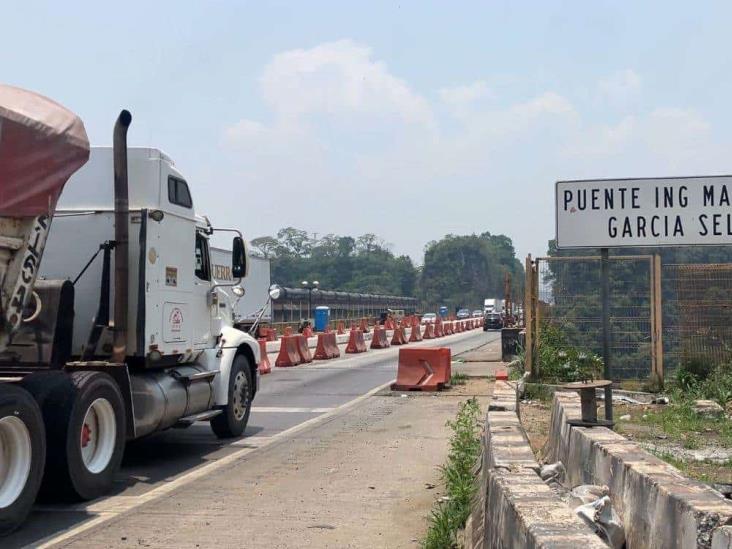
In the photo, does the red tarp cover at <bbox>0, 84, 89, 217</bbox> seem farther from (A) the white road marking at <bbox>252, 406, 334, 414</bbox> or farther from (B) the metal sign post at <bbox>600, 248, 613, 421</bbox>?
(B) the metal sign post at <bbox>600, 248, 613, 421</bbox>

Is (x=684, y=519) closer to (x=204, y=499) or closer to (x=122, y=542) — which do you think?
(x=122, y=542)

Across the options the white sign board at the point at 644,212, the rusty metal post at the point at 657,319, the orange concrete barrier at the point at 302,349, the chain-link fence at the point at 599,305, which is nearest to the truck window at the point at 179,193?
the white sign board at the point at 644,212

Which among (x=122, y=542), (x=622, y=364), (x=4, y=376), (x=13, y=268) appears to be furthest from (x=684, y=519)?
(x=622, y=364)

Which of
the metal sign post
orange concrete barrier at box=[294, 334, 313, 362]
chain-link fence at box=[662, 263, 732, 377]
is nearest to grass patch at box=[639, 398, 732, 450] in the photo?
the metal sign post

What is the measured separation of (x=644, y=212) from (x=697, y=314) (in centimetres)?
197

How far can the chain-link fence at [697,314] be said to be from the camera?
1447 centimetres

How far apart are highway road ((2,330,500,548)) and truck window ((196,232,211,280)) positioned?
2162 millimetres

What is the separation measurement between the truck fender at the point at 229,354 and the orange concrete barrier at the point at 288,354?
1183cm

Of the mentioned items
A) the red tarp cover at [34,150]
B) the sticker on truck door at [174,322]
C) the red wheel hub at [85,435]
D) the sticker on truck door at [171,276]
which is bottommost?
the red wheel hub at [85,435]

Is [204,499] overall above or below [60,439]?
below

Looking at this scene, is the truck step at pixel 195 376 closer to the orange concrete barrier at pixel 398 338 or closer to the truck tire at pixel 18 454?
the truck tire at pixel 18 454

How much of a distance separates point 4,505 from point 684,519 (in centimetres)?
476

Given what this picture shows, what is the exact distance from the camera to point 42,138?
6.92 meters

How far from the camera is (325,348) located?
2703 cm
